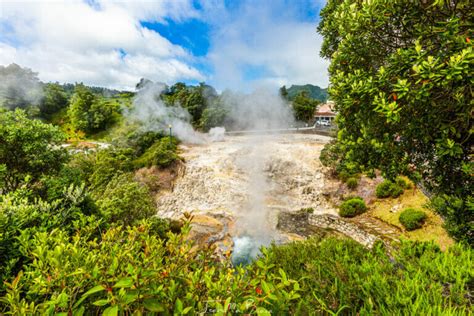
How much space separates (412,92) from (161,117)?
1333 inches

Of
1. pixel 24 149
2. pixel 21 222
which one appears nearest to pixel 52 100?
pixel 24 149

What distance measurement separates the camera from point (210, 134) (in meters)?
32.7

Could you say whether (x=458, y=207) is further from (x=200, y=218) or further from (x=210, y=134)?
(x=210, y=134)

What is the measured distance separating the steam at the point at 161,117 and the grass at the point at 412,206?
2285cm

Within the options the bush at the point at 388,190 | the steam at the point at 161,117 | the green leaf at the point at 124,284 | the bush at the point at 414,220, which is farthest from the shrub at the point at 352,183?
the steam at the point at 161,117

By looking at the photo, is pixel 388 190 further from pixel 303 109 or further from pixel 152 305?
pixel 303 109

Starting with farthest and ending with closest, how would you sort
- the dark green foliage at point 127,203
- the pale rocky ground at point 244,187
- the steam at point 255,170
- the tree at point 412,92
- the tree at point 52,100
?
the tree at point 52,100 < the pale rocky ground at point 244,187 < the steam at point 255,170 < the dark green foliage at point 127,203 < the tree at point 412,92

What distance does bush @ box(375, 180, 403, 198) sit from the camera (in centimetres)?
1285

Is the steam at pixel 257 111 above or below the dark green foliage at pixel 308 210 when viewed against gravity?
above

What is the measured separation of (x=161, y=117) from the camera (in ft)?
109

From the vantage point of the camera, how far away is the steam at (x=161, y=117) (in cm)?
3072

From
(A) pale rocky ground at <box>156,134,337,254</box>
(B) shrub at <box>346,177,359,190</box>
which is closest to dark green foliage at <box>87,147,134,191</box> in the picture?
(A) pale rocky ground at <box>156,134,337,254</box>

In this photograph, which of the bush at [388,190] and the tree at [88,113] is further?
the tree at [88,113]

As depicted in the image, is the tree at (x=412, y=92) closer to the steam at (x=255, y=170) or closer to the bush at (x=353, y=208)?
the steam at (x=255, y=170)
